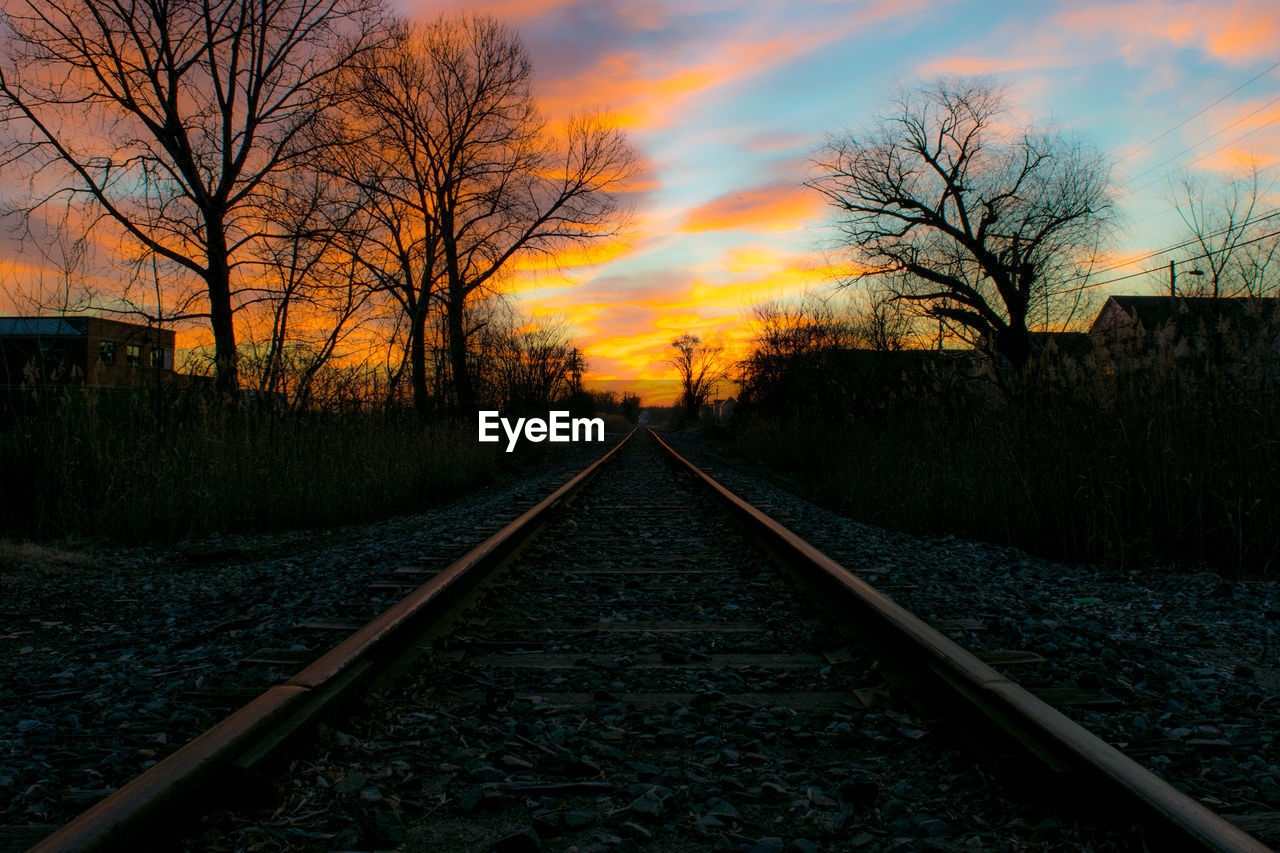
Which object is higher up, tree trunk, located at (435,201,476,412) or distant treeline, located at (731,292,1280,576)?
tree trunk, located at (435,201,476,412)

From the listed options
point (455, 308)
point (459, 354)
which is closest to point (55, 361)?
point (459, 354)

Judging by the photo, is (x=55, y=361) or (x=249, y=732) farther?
(x=55, y=361)

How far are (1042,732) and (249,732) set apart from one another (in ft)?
6.68

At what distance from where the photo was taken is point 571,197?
2188 centimetres

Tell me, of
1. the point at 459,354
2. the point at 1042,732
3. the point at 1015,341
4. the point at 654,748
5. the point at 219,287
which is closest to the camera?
the point at 1042,732

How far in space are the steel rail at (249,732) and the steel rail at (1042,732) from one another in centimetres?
191

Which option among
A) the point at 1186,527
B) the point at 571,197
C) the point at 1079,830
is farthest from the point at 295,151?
the point at 1079,830

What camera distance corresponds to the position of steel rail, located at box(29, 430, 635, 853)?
4.95 feet

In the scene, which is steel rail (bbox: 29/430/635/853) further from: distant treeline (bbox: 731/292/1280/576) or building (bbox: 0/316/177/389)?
building (bbox: 0/316/177/389)

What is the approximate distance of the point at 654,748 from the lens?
233 cm

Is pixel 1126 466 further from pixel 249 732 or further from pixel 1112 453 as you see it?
pixel 249 732

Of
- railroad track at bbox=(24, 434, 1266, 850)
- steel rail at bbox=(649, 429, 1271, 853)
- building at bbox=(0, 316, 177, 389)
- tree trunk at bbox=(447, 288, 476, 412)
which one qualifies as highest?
tree trunk at bbox=(447, 288, 476, 412)

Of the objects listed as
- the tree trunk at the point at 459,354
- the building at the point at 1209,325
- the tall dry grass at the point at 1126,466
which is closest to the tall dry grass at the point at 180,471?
the tall dry grass at the point at 1126,466

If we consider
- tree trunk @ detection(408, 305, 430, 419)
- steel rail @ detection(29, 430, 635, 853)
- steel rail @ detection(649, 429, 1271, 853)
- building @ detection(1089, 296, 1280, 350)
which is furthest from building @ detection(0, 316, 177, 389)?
building @ detection(1089, 296, 1280, 350)
